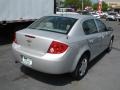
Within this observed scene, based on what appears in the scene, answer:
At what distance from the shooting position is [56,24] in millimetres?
6012

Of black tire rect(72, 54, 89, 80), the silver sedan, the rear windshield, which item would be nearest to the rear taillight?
the silver sedan

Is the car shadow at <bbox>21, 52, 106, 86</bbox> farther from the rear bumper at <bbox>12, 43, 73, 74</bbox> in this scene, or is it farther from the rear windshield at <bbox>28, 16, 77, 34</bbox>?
the rear windshield at <bbox>28, 16, 77, 34</bbox>

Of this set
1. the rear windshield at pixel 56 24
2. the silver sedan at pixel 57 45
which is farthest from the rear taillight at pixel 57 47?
the rear windshield at pixel 56 24

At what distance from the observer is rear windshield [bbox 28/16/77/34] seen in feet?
18.9

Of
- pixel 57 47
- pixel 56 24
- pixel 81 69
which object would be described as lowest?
pixel 81 69

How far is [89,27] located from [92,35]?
9.2 inches

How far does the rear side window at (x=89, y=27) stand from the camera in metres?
A: 6.17

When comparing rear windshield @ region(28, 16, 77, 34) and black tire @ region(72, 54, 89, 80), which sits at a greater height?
rear windshield @ region(28, 16, 77, 34)

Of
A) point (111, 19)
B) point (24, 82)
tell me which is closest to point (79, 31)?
point (24, 82)

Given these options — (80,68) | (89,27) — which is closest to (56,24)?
(89,27)

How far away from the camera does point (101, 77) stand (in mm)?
6281

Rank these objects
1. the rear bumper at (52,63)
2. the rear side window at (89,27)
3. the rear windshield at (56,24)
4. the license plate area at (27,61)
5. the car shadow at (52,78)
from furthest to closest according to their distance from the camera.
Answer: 1. the rear side window at (89,27)
2. the rear windshield at (56,24)
3. the car shadow at (52,78)
4. the license plate area at (27,61)
5. the rear bumper at (52,63)

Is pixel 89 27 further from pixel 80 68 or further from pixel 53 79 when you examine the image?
pixel 53 79

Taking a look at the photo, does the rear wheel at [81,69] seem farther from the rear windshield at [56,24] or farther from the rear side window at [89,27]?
the rear windshield at [56,24]
